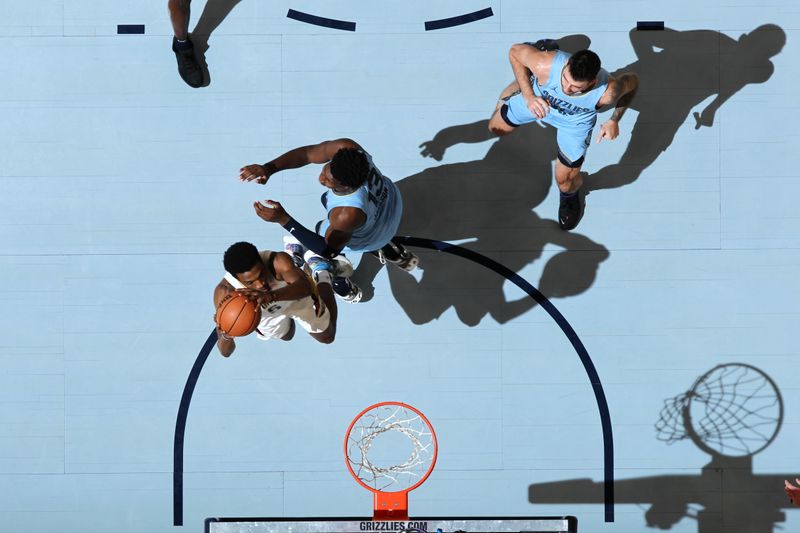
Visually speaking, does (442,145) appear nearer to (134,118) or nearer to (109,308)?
(134,118)

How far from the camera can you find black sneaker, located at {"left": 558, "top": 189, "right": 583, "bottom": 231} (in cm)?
529

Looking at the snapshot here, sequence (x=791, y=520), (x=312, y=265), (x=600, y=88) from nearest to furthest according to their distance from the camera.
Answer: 1. (x=600, y=88)
2. (x=312, y=265)
3. (x=791, y=520)

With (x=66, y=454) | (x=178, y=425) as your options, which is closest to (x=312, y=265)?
(x=178, y=425)

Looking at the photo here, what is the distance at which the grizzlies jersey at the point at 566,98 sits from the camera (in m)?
4.45

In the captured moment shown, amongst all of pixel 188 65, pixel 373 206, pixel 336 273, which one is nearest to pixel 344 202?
pixel 373 206

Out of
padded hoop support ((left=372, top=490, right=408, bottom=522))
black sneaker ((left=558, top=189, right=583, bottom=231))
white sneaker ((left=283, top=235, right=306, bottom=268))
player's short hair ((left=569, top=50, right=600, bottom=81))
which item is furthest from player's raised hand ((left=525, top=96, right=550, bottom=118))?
padded hoop support ((left=372, top=490, right=408, bottom=522))

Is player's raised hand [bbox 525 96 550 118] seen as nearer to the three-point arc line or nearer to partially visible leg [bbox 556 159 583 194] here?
partially visible leg [bbox 556 159 583 194]

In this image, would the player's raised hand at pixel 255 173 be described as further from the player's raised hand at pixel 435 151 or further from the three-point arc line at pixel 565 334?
the player's raised hand at pixel 435 151

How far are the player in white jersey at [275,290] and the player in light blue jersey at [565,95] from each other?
179 cm

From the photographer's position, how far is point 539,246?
5.44 metres

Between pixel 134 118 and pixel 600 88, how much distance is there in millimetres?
3436

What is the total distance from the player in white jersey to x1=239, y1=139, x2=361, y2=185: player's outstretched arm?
19.6 inches

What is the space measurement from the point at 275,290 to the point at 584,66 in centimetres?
220

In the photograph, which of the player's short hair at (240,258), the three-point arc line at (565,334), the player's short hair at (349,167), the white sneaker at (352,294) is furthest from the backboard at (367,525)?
the player's short hair at (349,167)
